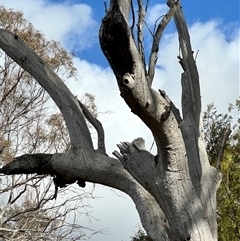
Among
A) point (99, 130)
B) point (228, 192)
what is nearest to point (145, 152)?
point (99, 130)

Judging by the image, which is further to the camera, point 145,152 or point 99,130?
point 99,130

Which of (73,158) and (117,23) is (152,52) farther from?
(117,23)

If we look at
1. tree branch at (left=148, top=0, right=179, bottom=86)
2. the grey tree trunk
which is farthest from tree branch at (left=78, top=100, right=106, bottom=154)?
tree branch at (left=148, top=0, right=179, bottom=86)

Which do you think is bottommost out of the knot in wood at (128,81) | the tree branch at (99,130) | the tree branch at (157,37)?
the knot in wood at (128,81)

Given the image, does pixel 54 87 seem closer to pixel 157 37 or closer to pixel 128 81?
pixel 157 37

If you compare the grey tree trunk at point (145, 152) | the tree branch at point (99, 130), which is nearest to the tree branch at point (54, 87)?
the grey tree trunk at point (145, 152)

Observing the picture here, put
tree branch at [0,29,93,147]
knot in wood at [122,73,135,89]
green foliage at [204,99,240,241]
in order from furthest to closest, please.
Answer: green foliage at [204,99,240,241], tree branch at [0,29,93,147], knot in wood at [122,73,135,89]

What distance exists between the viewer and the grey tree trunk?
272cm

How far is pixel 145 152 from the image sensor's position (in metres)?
3.55

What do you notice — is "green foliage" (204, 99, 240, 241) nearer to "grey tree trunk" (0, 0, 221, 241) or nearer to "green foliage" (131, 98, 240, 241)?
"green foliage" (131, 98, 240, 241)

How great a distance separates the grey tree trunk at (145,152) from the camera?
272cm

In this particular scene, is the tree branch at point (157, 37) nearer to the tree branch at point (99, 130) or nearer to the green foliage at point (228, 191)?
the tree branch at point (99, 130)

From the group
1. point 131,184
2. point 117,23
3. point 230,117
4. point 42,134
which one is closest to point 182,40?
point 131,184

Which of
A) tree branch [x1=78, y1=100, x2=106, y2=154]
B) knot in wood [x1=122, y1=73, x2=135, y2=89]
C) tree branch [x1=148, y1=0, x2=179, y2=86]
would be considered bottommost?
knot in wood [x1=122, y1=73, x2=135, y2=89]
